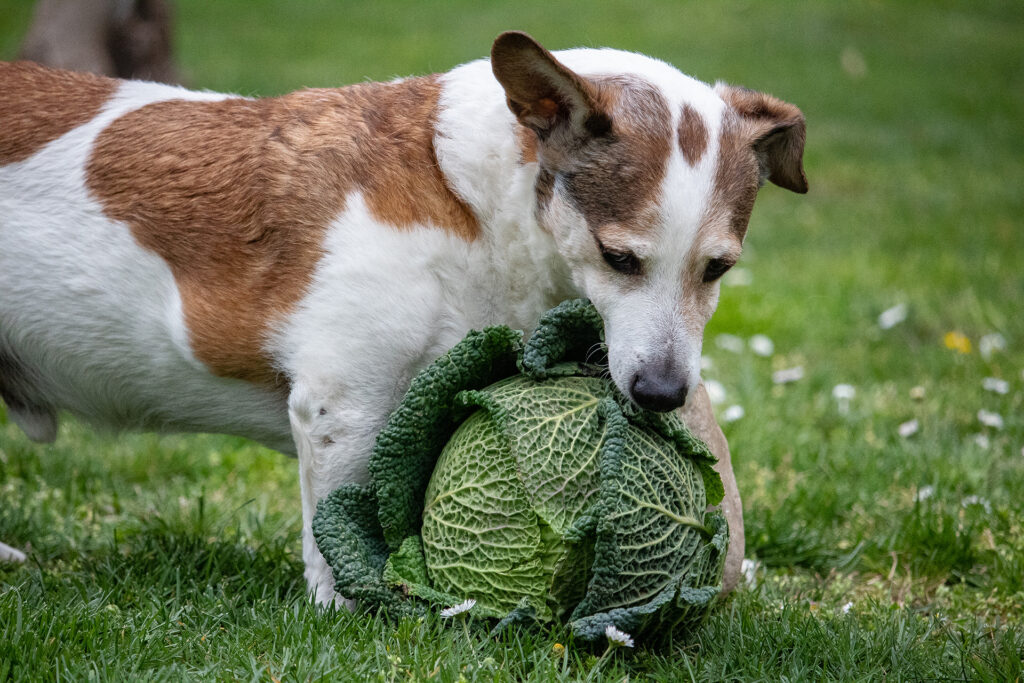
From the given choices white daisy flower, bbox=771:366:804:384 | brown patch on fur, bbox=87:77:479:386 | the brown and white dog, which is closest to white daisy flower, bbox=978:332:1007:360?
white daisy flower, bbox=771:366:804:384

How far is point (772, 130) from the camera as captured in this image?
3025mm

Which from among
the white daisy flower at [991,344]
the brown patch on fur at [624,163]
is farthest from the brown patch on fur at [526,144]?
the white daisy flower at [991,344]

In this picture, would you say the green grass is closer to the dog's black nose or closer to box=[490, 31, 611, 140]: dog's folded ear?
the dog's black nose

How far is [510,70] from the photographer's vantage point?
2.75m

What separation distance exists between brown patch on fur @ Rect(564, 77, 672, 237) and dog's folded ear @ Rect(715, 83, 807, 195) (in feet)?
1.15

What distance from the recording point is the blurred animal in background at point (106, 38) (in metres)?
6.19

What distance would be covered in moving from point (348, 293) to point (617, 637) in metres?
1.14

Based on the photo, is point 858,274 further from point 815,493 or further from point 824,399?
point 815,493

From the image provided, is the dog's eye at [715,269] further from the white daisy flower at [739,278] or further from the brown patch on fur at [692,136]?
the white daisy flower at [739,278]

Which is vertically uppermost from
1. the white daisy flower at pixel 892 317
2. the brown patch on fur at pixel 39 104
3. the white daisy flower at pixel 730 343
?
the brown patch on fur at pixel 39 104

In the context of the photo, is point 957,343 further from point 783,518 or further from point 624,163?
point 624,163

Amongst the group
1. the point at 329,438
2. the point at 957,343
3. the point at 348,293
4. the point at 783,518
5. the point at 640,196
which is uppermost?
the point at 640,196

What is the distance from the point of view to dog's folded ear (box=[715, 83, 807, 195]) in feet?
9.95

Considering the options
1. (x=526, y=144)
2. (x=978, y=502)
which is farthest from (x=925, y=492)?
(x=526, y=144)
